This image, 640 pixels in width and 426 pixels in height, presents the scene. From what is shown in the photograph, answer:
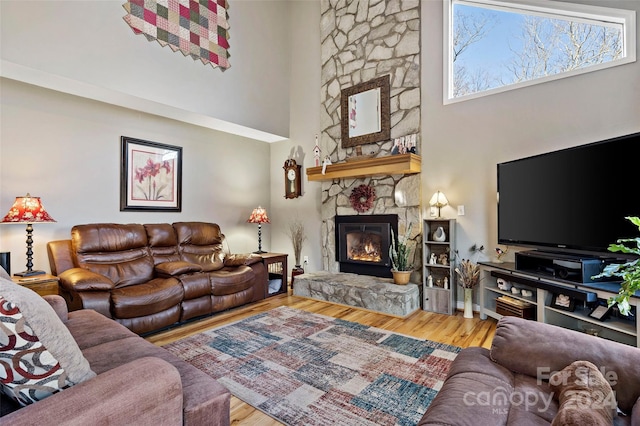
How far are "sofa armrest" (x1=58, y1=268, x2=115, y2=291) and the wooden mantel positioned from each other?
2821 millimetres

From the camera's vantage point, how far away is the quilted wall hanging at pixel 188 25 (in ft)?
11.4

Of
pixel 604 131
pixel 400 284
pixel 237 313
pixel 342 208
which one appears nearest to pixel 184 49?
pixel 342 208

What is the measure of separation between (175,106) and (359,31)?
9.02 feet

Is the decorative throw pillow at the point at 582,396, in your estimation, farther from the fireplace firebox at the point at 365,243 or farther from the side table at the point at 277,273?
the side table at the point at 277,273

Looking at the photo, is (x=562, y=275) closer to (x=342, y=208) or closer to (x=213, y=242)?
(x=342, y=208)

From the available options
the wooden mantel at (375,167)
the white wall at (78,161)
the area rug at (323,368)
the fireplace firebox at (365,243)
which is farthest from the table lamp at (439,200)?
the white wall at (78,161)

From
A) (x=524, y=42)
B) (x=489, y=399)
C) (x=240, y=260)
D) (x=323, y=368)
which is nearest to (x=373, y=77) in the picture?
(x=524, y=42)

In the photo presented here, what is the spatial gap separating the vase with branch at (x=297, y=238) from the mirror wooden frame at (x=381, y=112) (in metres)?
1.50

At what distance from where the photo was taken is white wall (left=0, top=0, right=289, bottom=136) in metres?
2.76

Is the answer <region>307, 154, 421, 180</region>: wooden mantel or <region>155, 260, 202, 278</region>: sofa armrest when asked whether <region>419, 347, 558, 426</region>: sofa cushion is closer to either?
<region>307, 154, 421, 180</region>: wooden mantel

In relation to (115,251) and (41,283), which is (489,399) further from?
(115,251)

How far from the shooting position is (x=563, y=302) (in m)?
2.52

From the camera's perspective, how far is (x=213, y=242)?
4.21m

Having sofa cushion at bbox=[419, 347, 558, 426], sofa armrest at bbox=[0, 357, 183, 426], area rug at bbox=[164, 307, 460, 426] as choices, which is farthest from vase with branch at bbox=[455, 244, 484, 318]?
sofa armrest at bbox=[0, 357, 183, 426]
